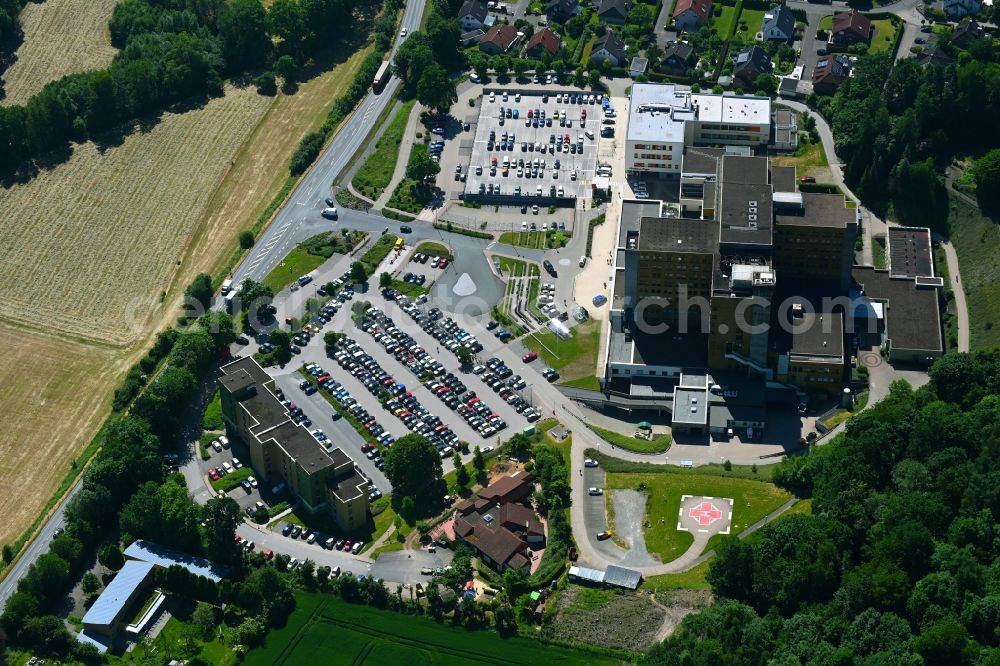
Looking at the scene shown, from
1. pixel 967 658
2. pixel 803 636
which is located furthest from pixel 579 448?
pixel 967 658

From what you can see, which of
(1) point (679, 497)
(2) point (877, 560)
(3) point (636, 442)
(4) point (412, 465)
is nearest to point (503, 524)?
(4) point (412, 465)

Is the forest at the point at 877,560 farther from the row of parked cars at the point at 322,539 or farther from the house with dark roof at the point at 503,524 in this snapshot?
the row of parked cars at the point at 322,539

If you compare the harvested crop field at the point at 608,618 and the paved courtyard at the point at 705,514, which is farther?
the paved courtyard at the point at 705,514

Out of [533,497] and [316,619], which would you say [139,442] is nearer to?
[316,619]

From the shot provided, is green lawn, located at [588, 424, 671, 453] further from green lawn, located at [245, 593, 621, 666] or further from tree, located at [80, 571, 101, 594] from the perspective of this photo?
tree, located at [80, 571, 101, 594]

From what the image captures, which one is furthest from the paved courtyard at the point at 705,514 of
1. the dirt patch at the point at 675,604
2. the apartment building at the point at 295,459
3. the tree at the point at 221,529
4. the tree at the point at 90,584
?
the tree at the point at 90,584
